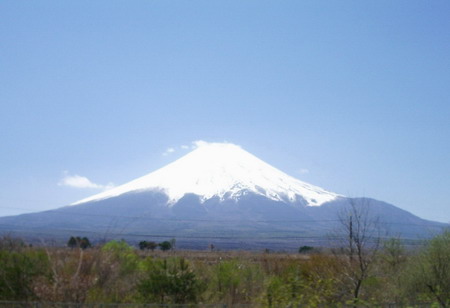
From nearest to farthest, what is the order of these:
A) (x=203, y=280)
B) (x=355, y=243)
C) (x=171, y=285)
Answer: (x=355, y=243)
(x=171, y=285)
(x=203, y=280)

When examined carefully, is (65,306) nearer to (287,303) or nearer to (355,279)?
(287,303)

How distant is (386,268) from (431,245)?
520cm

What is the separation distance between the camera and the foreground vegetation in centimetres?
1302

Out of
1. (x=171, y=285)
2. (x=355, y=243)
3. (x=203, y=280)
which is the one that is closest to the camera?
(x=355, y=243)

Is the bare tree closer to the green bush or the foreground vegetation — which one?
the foreground vegetation

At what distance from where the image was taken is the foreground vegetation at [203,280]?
42.7 ft

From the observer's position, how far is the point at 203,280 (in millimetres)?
18094

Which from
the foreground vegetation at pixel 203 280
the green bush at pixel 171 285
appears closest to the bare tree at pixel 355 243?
the foreground vegetation at pixel 203 280

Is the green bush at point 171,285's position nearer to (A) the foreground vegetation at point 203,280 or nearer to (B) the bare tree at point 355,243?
(A) the foreground vegetation at point 203,280

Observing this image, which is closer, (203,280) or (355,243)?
(355,243)

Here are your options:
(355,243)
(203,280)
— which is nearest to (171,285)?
(203,280)

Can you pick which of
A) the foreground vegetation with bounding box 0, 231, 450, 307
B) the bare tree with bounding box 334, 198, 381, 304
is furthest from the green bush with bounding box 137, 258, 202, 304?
the bare tree with bounding box 334, 198, 381, 304

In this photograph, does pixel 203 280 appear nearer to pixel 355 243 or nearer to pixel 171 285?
pixel 171 285

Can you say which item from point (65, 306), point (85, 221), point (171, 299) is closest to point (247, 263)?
point (171, 299)
